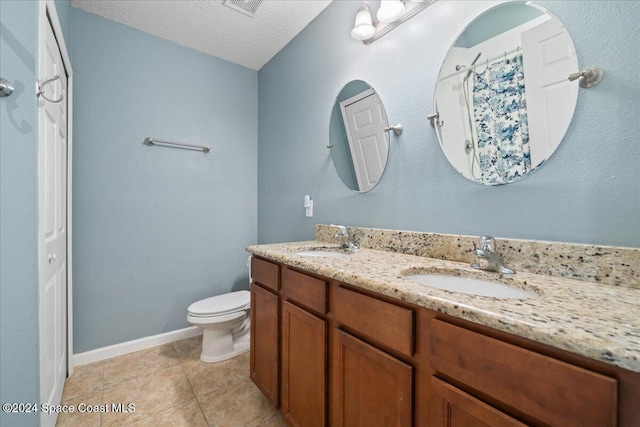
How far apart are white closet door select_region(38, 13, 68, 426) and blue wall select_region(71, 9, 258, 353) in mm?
237

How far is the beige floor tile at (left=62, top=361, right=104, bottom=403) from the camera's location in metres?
1.58

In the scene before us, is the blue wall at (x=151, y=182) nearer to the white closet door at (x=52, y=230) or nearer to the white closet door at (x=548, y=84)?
the white closet door at (x=52, y=230)

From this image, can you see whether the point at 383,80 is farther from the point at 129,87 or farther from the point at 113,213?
the point at 113,213

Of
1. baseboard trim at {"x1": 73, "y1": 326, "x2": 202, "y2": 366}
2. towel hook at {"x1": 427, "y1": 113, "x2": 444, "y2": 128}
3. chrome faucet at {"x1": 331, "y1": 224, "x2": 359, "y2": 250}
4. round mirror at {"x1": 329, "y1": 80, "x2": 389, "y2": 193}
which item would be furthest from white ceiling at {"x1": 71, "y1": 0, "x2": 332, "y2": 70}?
baseboard trim at {"x1": 73, "y1": 326, "x2": 202, "y2": 366}

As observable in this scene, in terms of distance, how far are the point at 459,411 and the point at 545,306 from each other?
0.31 meters

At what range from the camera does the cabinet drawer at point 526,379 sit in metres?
0.43

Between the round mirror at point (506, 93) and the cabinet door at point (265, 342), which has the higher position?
the round mirror at point (506, 93)

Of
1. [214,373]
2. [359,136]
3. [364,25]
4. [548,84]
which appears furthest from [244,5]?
[214,373]

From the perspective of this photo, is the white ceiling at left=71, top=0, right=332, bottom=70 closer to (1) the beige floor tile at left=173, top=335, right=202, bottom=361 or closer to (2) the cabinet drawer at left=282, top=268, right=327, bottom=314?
(2) the cabinet drawer at left=282, top=268, right=327, bottom=314

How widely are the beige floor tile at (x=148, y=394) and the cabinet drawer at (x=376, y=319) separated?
1.29 meters

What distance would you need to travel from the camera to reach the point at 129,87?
81.5 inches

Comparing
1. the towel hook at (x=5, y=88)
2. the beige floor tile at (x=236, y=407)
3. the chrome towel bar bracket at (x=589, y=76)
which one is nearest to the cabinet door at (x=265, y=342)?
the beige floor tile at (x=236, y=407)

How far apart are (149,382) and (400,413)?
5.66ft

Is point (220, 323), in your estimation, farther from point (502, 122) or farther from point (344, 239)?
point (502, 122)
